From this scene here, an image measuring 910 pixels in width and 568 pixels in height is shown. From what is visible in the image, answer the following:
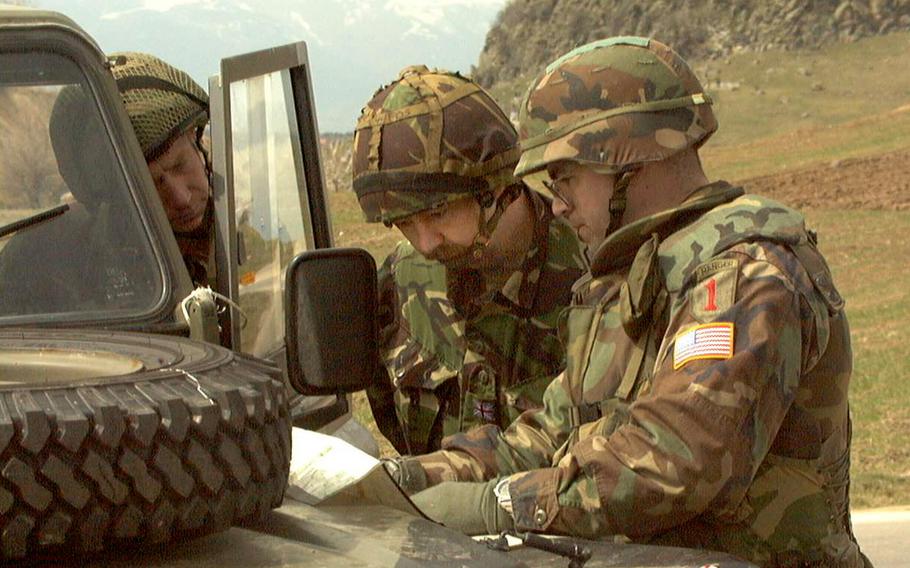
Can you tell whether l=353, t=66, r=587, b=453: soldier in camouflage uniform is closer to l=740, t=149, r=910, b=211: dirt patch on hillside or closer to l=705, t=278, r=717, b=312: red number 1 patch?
l=705, t=278, r=717, b=312: red number 1 patch

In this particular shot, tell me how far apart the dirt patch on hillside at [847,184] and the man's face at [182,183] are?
1968cm

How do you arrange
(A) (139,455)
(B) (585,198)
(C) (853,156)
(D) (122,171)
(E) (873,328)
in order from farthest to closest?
(C) (853,156) → (E) (873,328) → (B) (585,198) → (D) (122,171) → (A) (139,455)

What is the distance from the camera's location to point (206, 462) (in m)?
2.28

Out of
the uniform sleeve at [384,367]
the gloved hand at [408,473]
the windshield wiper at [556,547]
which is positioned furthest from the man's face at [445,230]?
the windshield wiper at [556,547]

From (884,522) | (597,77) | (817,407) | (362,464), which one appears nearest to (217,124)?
(597,77)

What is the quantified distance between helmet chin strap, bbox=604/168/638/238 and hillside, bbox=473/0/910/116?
1896 inches

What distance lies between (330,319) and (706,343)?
636mm

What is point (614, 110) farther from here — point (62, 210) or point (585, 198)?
point (62, 210)

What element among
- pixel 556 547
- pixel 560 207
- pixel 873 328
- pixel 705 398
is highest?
pixel 560 207

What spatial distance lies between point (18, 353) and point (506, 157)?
183 cm

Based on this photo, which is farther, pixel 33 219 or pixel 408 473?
pixel 408 473

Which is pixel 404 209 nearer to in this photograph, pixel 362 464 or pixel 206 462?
pixel 362 464

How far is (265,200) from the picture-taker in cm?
390

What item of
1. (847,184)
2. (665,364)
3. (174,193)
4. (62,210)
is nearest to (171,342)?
(62,210)
